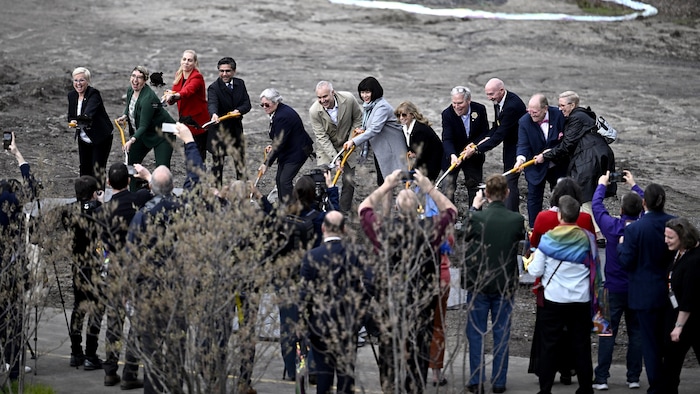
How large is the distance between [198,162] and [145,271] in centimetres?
156

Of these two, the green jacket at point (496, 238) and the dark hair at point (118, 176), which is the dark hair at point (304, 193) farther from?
the dark hair at point (118, 176)

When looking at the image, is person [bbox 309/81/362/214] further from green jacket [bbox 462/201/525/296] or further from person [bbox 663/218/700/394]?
person [bbox 663/218/700/394]

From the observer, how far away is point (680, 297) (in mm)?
8453

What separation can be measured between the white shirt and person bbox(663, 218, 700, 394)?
66 centimetres

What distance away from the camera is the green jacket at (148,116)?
44.0 ft

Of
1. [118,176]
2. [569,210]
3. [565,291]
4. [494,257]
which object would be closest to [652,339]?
[565,291]

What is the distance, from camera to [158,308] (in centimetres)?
764

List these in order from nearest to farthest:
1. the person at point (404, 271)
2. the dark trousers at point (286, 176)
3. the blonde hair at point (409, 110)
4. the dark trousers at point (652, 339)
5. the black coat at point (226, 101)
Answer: the person at point (404, 271), the dark trousers at point (652, 339), the blonde hair at point (409, 110), the dark trousers at point (286, 176), the black coat at point (226, 101)

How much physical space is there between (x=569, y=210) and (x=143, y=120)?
254 inches

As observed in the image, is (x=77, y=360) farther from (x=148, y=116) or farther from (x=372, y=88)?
(x=372, y=88)

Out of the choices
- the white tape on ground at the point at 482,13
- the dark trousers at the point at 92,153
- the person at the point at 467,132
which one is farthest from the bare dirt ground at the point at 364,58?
the person at the point at 467,132

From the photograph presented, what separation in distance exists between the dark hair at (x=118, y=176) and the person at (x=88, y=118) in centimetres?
461

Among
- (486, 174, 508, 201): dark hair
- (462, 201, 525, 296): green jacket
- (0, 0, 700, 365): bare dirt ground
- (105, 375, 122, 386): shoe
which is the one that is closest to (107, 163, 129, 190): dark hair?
(105, 375, 122, 386): shoe

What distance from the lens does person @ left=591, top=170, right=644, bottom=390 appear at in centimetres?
909
